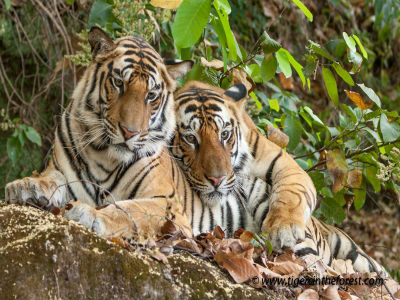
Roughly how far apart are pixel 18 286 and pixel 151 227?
904 millimetres

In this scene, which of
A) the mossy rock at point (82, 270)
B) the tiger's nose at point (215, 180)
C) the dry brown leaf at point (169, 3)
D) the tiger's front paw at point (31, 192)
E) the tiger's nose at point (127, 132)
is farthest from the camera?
the tiger's nose at point (215, 180)

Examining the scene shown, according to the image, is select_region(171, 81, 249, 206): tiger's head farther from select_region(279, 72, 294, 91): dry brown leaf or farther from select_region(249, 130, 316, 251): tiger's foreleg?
select_region(279, 72, 294, 91): dry brown leaf

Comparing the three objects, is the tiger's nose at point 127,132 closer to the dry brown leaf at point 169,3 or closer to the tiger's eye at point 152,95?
the tiger's eye at point 152,95

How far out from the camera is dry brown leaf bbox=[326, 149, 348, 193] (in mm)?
4129

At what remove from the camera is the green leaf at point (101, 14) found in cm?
417

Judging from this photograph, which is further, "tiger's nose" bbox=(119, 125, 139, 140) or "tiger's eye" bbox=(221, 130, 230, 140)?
"tiger's eye" bbox=(221, 130, 230, 140)

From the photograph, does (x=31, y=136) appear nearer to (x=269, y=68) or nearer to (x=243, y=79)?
(x=243, y=79)

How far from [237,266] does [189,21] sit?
1220 mm

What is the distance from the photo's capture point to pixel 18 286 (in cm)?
205

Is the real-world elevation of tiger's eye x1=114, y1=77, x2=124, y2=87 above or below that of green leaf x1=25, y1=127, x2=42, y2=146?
above

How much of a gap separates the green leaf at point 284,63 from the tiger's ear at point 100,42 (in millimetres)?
996

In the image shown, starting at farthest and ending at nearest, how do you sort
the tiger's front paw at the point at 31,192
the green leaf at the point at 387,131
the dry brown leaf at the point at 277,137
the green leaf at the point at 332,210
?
the green leaf at the point at 332,210
the dry brown leaf at the point at 277,137
the green leaf at the point at 387,131
the tiger's front paw at the point at 31,192

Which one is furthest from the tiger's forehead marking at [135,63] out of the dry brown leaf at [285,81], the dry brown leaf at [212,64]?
the dry brown leaf at [285,81]

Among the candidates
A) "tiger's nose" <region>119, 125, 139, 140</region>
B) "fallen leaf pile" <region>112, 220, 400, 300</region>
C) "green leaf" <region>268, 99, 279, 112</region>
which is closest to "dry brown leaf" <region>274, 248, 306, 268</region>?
"fallen leaf pile" <region>112, 220, 400, 300</region>
